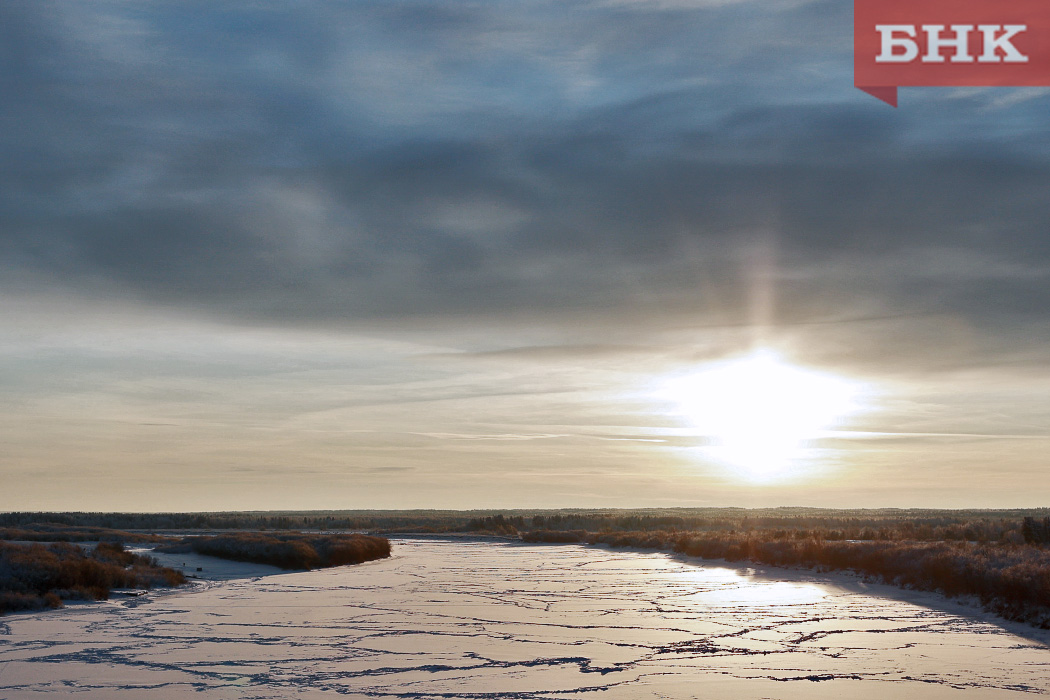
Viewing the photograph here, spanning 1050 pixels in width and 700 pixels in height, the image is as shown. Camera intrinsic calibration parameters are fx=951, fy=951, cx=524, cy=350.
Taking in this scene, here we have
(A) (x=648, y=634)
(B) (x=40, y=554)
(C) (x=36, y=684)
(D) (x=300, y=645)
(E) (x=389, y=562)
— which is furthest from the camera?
(E) (x=389, y=562)

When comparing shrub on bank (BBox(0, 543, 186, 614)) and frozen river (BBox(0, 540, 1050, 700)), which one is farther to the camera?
shrub on bank (BBox(0, 543, 186, 614))

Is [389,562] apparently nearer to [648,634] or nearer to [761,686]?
[648,634]

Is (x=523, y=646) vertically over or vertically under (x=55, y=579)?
under

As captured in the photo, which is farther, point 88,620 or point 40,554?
point 40,554

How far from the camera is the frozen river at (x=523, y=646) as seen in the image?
13883 millimetres

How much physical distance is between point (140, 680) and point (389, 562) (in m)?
32.9

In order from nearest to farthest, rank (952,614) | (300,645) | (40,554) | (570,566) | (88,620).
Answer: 1. (300,645)
2. (88,620)
3. (952,614)
4. (40,554)
5. (570,566)

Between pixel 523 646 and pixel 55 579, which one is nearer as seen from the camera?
pixel 523 646

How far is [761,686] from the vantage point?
14.0 m

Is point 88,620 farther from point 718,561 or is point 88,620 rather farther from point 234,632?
point 718,561

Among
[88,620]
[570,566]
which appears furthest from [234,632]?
[570,566]

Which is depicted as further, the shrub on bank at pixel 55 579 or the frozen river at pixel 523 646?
the shrub on bank at pixel 55 579

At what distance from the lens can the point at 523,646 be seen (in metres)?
17.9

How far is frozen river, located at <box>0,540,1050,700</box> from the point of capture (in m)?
13.9
